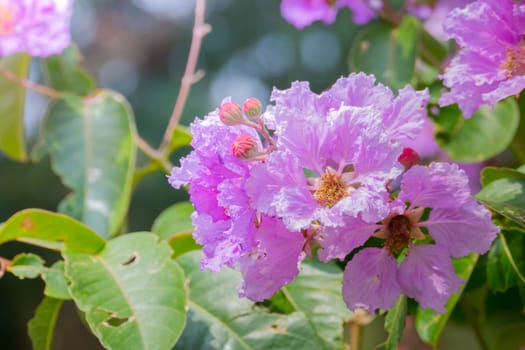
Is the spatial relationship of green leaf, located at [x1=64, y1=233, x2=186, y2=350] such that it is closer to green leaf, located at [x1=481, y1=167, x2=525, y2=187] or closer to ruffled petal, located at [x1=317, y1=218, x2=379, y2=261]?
ruffled petal, located at [x1=317, y1=218, x2=379, y2=261]

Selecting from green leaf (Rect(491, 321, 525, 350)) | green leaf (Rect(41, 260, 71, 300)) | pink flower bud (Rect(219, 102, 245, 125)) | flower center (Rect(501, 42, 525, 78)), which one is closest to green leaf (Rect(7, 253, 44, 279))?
green leaf (Rect(41, 260, 71, 300))

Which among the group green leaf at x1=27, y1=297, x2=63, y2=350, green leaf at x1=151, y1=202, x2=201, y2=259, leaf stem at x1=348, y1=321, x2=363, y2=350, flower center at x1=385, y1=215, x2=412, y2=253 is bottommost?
leaf stem at x1=348, y1=321, x2=363, y2=350

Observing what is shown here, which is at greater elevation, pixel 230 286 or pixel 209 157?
pixel 209 157

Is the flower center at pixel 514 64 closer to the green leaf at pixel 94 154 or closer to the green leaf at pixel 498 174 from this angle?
the green leaf at pixel 498 174

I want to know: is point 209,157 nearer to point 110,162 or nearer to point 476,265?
point 476,265

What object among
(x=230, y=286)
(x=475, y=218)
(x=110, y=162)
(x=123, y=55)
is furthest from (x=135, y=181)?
(x=123, y=55)
